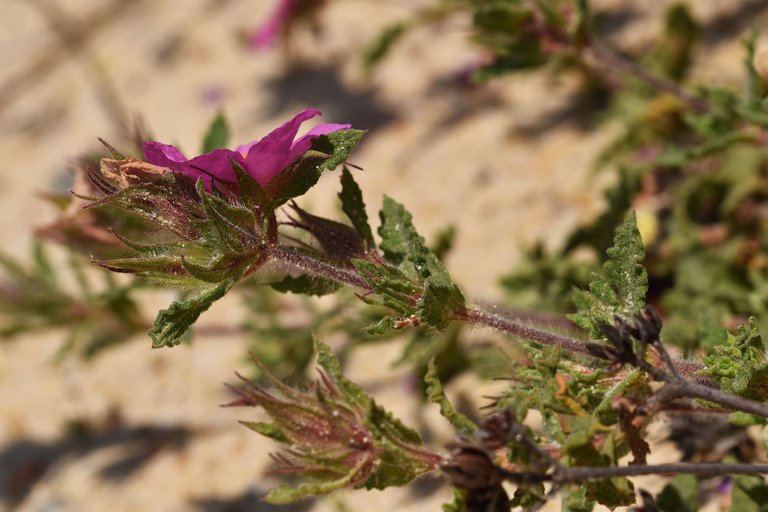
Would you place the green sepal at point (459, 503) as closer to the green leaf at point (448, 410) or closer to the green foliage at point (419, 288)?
the green leaf at point (448, 410)

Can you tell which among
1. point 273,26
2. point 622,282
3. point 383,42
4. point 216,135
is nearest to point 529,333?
point 622,282

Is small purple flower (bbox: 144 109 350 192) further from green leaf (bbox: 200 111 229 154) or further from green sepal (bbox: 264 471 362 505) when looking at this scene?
green leaf (bbox: 200 111 229 154)

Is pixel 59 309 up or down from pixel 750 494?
up

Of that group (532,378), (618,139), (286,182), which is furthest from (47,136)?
(532,378)

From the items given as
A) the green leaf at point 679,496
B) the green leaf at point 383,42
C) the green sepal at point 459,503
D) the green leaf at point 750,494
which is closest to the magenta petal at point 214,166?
the green sepal at point 459,503

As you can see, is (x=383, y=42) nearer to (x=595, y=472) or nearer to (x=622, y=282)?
(x=622, y=282)
